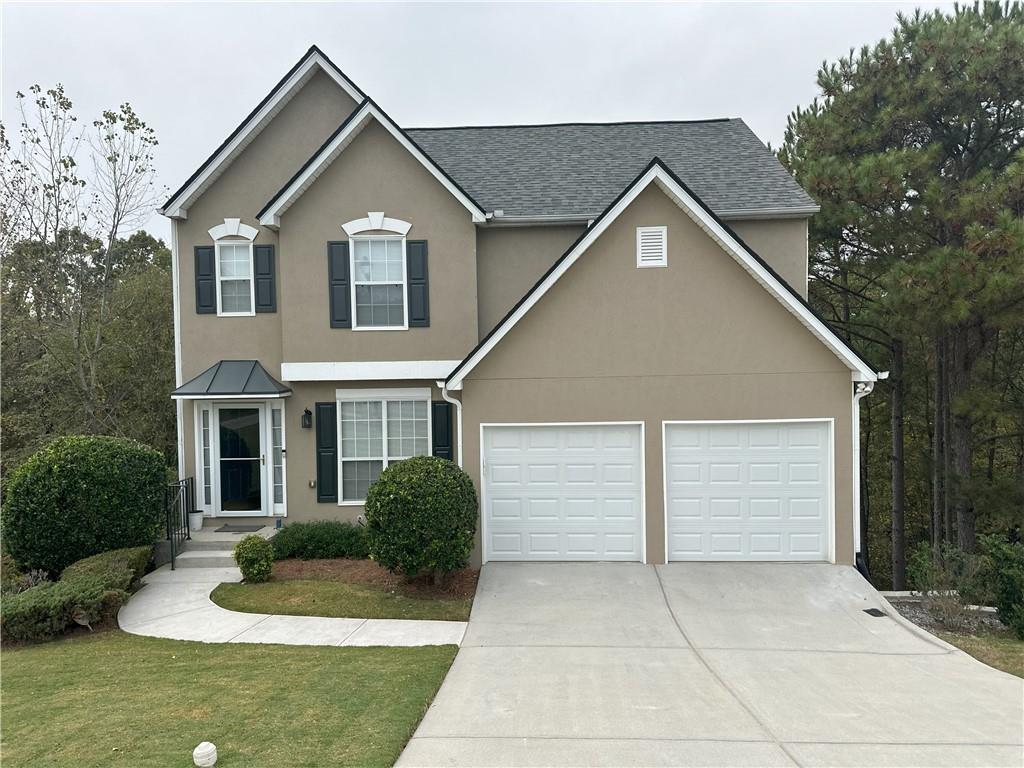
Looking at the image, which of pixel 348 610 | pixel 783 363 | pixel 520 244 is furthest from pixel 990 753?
pixel 520 244

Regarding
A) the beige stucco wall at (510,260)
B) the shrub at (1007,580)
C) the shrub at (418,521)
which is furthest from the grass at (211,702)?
the shrub at (1007,580)

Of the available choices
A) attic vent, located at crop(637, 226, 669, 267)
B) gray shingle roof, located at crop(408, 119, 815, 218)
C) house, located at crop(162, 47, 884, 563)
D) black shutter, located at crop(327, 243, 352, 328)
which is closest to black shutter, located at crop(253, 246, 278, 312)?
house, located at crop(162, 47, 884, 563)

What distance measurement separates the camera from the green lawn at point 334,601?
9.02 meters

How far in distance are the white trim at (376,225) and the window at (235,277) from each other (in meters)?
2.37

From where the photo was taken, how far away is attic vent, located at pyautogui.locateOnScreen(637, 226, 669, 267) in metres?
10.5

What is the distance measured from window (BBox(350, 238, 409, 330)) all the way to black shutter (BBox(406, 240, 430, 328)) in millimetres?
119

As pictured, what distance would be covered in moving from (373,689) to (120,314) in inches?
715

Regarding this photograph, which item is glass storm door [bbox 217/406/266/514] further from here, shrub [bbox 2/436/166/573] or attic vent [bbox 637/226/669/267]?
attic vent [bbox 637/226/669/267]

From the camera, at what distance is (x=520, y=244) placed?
13.0 m

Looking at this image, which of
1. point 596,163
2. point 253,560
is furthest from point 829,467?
point 253,560

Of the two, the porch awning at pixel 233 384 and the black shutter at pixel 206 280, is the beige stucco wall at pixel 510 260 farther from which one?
the black shutter at pixel 206 280

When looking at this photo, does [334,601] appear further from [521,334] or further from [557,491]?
[521,334]

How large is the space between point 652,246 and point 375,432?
6304mm

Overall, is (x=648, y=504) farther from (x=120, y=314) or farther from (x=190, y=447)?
(x=120, y=314)
